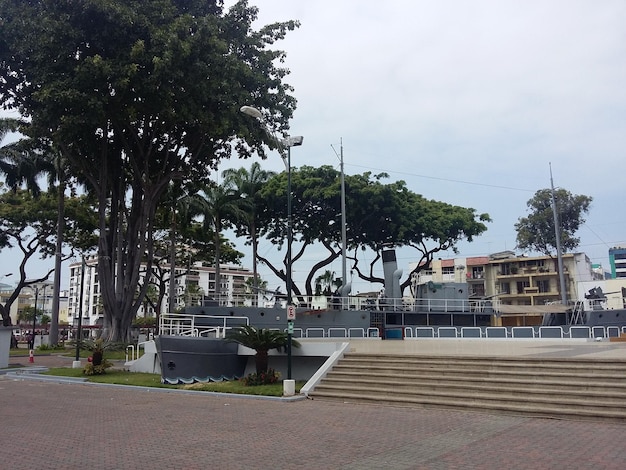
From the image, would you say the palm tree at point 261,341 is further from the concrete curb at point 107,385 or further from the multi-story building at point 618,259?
the multi-story building at point 618,259

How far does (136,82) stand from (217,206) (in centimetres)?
1831

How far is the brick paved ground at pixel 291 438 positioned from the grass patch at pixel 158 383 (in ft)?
5.42

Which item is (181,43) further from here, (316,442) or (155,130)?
(316,442)

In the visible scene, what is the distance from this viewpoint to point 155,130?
32000 mm

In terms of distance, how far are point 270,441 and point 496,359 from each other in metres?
7.87

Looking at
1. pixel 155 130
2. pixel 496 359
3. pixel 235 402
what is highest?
pixel 155 130

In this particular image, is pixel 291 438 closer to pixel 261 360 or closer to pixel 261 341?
pixel 261 341

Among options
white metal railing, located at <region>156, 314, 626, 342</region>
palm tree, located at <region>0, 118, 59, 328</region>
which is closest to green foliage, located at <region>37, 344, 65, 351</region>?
palm tree, located at <region>0, 118, 59, 328</region>

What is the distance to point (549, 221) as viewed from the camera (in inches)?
2387

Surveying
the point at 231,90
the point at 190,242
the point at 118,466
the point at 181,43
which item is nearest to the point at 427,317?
the point at 231,90

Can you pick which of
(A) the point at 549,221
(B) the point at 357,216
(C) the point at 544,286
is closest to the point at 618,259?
(C) the point at 544,286

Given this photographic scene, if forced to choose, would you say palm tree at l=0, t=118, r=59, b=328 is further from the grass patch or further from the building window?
the building window

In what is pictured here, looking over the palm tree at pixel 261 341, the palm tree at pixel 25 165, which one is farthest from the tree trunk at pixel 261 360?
the palm tree at pixel 25 165

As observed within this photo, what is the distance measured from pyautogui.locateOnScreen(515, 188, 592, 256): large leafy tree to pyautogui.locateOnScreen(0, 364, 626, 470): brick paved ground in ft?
170
